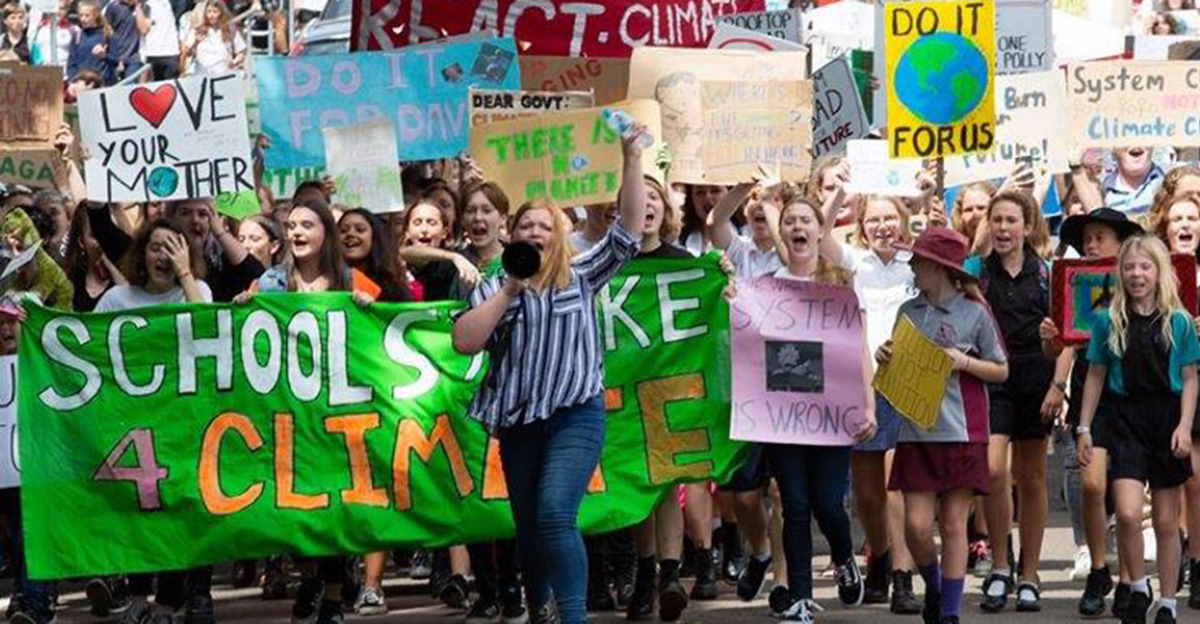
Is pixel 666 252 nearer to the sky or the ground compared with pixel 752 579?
nearer to the sky

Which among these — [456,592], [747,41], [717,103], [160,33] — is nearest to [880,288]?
[717,103]

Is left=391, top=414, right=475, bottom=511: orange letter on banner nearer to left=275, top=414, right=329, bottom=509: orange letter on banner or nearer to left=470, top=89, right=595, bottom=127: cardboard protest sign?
left=275, top=414, right=329, bottom=509: orange letter on banner

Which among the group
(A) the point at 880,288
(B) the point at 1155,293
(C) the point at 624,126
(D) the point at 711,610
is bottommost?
(D) the point at 711,610

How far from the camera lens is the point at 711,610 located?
12.8 metres

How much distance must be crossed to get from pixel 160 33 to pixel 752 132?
45.3 feet

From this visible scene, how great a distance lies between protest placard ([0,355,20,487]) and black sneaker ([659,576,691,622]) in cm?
254

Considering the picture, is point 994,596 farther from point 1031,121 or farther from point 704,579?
point 1031,121

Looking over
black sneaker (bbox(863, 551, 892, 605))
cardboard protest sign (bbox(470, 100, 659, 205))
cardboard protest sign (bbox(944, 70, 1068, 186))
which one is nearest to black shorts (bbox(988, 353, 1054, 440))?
black sneaker (bbox(863, 551, 892, 605))

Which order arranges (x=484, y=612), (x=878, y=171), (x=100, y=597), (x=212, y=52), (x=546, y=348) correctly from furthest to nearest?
(x=212, y=52), (x=878, y=171), (x=100, y=597), (x=484, y=612), (x=546, y=348)

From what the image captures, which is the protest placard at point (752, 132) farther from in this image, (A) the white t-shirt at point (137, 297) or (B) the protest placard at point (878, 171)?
(B) the protest placard at point (878, 171)

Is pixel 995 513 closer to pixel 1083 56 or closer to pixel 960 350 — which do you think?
pixel 960 350

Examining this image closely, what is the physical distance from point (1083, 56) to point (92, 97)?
12.5 m

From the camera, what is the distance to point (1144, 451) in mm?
12047

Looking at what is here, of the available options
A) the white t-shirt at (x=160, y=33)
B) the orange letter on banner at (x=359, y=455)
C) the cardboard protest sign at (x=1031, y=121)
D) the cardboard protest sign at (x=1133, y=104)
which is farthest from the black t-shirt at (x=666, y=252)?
the white t-shirt at (x=160, y=33)
